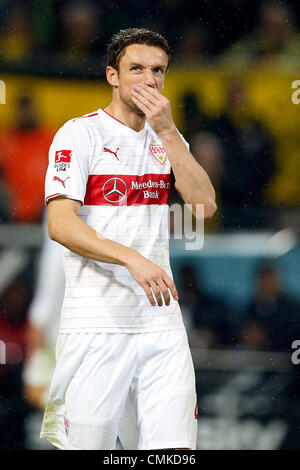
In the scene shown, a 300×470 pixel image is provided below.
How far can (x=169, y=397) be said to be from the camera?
2.45 m

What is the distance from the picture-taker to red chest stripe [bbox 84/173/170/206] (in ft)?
8.33

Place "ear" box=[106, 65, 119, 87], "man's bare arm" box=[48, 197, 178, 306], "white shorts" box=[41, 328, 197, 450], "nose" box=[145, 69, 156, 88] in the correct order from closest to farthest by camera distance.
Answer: "man's bare arm" box=[48, 197, 178, 306]
"white shorts" box=[41, 328, 197, 450]
"nose" box=[145, 69, 156, 88]
"ear" box=[106, 65, 119, 87]

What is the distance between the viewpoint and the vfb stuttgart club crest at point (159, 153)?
2.66 metres

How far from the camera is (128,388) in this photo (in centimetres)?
250

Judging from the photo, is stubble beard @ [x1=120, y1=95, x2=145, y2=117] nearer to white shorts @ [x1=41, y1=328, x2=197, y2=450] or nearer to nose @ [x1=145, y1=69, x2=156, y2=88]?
nose @ [x1=145, y1=69, x2=156, y2=88]

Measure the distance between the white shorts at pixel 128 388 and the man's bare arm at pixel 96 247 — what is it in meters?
0.28

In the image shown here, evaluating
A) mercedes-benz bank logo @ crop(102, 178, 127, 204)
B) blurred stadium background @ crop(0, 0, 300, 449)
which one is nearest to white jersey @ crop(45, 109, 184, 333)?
mercedes-benz bank logo @ crop(102, 178, 127, 204)

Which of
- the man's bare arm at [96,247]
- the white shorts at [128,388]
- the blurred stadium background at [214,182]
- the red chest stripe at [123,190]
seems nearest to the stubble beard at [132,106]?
the red chest stripe at [123,190]

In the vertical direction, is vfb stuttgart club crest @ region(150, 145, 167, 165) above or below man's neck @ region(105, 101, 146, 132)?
below

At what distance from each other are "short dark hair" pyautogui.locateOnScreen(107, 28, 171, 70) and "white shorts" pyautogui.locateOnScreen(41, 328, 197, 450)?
988 mm

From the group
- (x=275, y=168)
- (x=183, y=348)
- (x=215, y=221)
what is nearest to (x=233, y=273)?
(x=215, y=221)

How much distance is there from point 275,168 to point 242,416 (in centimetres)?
170

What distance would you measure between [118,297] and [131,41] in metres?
0.91

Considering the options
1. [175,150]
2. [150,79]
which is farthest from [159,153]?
[150,79]
